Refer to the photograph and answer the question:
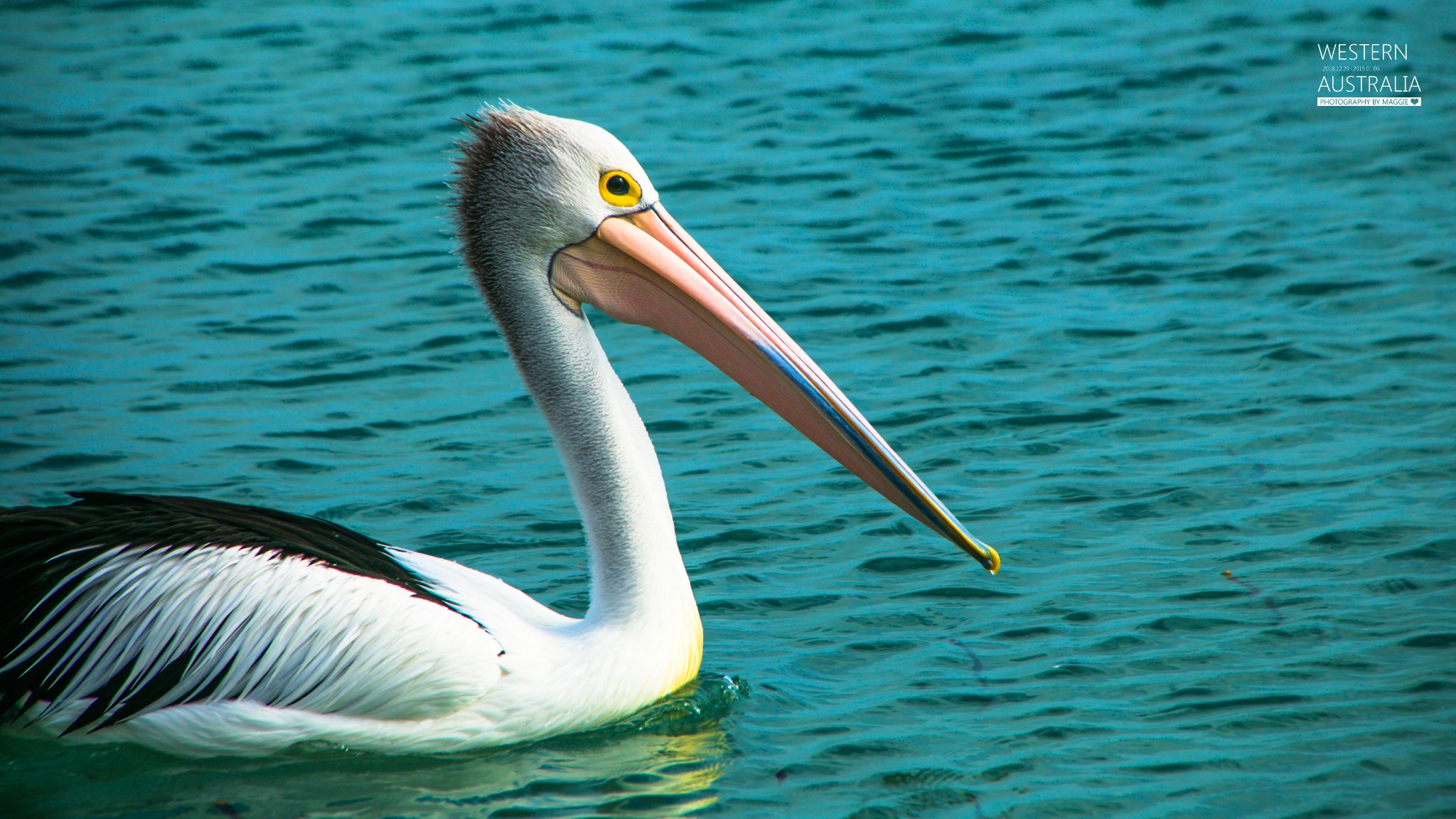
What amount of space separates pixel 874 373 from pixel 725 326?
237 centimetres

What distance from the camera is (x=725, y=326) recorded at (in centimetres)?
385

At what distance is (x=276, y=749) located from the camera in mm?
3635

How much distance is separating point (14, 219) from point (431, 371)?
9.85 feet

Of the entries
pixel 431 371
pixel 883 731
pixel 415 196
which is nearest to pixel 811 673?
pixel 883 731

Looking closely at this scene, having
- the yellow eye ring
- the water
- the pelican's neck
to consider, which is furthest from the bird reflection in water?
the yellow eye ring

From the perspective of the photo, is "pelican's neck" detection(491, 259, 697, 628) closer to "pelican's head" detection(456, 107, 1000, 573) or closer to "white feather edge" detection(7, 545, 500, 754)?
"pelican's head" detection(456, 107, 1000, 573)

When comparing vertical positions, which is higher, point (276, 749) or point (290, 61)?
point (290, 61)

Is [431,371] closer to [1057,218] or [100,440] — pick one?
[100,440]

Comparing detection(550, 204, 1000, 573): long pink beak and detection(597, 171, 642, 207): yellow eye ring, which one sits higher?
detection(597, 171, 642, 207): yellow eye ring

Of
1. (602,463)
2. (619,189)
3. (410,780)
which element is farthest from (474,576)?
(619,189)

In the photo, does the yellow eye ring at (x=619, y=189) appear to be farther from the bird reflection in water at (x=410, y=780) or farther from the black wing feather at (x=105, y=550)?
the bird reflection in water at (x=410, y=780)

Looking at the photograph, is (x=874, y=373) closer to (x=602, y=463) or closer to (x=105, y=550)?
(x=602, y=463)

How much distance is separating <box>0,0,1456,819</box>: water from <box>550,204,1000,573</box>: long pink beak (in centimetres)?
61

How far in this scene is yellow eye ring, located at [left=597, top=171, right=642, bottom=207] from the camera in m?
3.87
